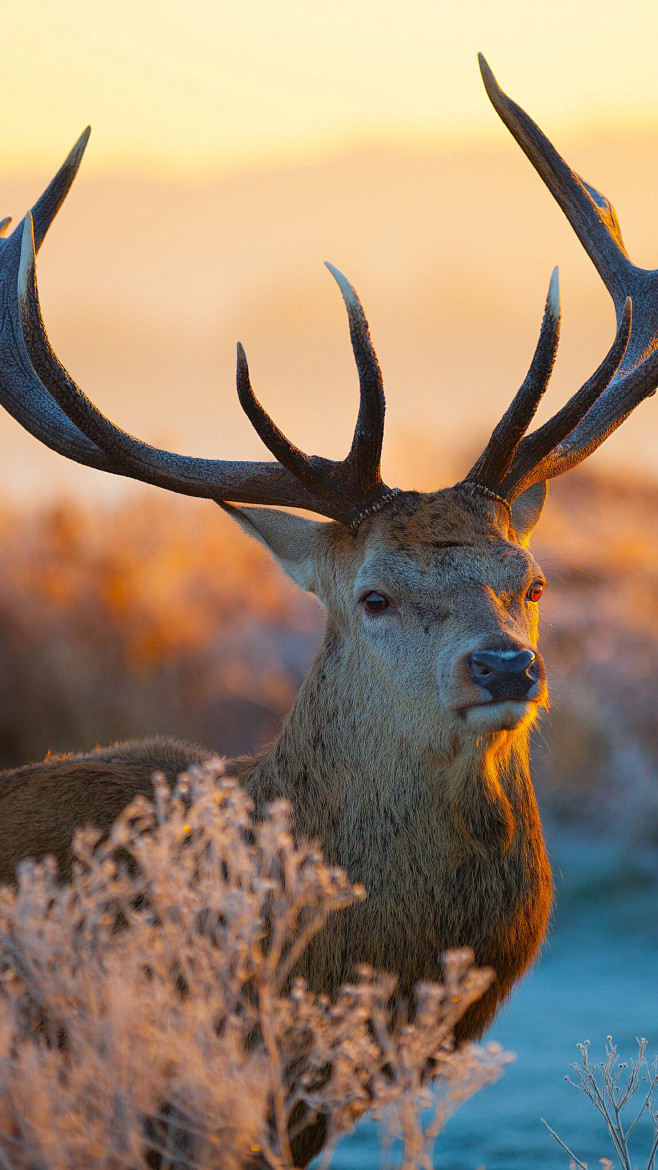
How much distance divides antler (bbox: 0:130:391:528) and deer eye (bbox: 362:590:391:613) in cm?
32

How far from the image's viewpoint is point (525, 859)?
3.81m

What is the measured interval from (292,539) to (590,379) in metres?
1.10

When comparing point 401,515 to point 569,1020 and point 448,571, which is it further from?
point 569,1020

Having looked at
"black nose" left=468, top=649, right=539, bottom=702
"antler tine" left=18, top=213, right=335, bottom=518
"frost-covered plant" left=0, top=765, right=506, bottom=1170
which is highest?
"antler tine" left=18, top=213, right=335, bottom=518

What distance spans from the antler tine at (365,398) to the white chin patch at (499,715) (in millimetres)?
937

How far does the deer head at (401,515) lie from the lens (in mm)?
3623

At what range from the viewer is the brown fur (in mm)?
3684

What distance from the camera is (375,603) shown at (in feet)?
13.0

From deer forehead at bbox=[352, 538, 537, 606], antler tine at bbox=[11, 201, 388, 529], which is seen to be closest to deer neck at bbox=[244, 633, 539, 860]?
deer forehead at bbox=[352, 538, 537, 606]

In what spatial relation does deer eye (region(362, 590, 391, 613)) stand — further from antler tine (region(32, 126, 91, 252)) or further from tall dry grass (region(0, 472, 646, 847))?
tall dry grass (region(0, 472, 646, 847))

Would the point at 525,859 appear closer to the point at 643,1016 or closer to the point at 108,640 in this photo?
the point at 643,1016

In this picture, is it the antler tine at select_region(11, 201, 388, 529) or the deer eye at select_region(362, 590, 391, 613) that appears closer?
the deer eye at select_region(362, 590, 391, 613)

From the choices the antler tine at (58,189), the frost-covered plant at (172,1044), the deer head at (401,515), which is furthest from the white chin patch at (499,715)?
the antler tine at (58,189)

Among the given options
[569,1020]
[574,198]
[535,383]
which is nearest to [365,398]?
[535,383]
